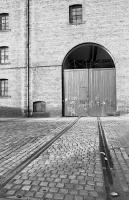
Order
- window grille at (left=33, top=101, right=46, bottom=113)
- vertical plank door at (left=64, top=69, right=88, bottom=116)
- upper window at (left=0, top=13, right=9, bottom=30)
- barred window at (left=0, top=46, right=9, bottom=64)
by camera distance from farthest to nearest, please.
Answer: upper window at (left=0, top=13, right=9, bottom=30) → barred window at (left=0, top=46, right=9, bottom=64) → window grille at (left=33, top=101, right=46, bottom=113) → vertical plank door at (left=64, top=69, right=88, bottom=116)

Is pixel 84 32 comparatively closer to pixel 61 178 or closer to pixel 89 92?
pixel 89 92

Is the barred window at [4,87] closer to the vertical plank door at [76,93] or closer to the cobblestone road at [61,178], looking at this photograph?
the vertical plank door at [76,93]

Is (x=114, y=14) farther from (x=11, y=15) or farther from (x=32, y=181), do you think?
(x=32, y=181)

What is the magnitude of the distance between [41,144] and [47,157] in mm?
1469

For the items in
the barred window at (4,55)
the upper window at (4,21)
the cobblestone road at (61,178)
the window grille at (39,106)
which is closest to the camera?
the cobblestone road at (61,178)

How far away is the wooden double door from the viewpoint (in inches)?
712

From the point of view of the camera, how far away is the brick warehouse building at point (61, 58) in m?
17.7

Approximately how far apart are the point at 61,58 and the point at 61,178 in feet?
50.4

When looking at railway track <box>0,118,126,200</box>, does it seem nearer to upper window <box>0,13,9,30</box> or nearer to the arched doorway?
the arched doorway

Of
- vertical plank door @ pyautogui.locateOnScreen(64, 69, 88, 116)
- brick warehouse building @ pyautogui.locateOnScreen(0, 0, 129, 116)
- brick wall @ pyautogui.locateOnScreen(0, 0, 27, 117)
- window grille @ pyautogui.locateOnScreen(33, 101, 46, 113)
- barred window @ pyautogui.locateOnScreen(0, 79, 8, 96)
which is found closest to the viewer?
brick warehouse building @ pyautogui.locateOnScreen(0, 0, 129, 116)

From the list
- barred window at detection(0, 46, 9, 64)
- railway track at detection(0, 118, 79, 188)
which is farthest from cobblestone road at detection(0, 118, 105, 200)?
barred window at detection(0, 46, 9, 64)

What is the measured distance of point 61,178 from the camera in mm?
3766

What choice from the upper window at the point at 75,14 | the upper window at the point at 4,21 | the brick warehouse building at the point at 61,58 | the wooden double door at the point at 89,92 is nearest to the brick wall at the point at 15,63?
the brick warehouse building at the point at 61,58

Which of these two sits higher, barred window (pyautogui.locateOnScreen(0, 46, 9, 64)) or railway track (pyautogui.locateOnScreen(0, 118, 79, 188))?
Answer: barred window (pyautogui.locateOnScreen(0, 46, 9, 64))
